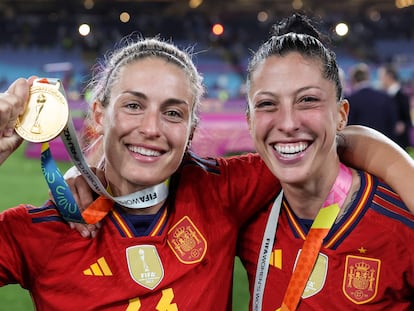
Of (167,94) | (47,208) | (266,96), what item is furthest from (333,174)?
(47,208)

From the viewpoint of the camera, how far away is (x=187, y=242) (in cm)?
181

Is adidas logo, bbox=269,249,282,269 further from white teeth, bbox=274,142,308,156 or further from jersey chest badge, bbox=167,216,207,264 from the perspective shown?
white teeth, bbox=274,142,308,156

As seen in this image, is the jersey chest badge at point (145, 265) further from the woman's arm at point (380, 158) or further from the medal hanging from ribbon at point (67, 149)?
the woman's arm at point (380, 158)

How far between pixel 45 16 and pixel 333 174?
21083 millimetres

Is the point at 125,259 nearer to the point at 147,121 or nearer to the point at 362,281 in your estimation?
the point at 147,121

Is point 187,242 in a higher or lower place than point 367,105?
lower

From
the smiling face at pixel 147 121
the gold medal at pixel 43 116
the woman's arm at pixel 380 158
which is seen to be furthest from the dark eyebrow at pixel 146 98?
the woman's arm at pixel 380 158

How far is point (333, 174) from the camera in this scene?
1834 millimetres

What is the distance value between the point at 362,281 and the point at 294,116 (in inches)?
21.0

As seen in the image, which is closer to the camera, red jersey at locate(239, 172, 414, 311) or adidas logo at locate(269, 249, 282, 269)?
red jersey at locate(239, 172, 414, 311)

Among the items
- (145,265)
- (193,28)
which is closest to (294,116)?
(145,265)

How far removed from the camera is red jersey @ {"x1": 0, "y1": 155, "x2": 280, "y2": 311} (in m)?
1.66

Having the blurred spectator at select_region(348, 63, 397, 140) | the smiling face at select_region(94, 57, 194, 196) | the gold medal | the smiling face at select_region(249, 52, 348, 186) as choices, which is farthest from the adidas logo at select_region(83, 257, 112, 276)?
the blurred spectator at select_region(348, 63, 397, 140)

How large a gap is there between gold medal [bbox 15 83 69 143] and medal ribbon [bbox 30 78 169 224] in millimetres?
34
